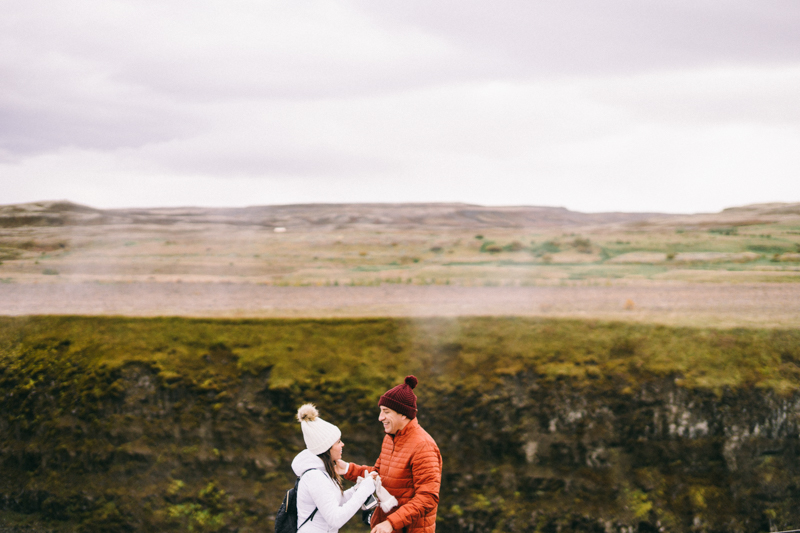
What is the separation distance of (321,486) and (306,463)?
0.23 metres

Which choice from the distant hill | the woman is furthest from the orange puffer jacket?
the distant hill

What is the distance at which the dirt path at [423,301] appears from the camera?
17750 millimetres

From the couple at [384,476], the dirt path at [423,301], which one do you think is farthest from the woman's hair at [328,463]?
the dirt path at [423,301]

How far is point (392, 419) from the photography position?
4.61 m

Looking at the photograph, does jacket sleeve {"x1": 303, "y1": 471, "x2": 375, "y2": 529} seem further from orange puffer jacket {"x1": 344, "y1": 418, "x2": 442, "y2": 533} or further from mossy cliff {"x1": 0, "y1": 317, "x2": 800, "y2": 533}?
mossy cliff {"x1": 0, "y1": 317, "x2": 800, "y2": 533}

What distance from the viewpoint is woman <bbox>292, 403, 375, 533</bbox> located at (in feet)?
13.4

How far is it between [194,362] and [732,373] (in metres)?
15.4

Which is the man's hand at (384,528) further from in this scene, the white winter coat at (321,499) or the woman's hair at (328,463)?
the woman's hair at (328,463)

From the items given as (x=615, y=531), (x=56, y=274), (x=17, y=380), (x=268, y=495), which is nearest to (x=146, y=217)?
(x=56, y=274)

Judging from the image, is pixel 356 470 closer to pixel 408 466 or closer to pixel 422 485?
pixel 408 466

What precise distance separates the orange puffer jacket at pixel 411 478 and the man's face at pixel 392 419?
2.5 inches

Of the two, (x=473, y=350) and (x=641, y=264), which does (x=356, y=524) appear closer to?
(x=473, y=350)

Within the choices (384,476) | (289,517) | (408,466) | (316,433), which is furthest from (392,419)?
(289,517)

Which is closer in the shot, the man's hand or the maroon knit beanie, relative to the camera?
the man's hand
